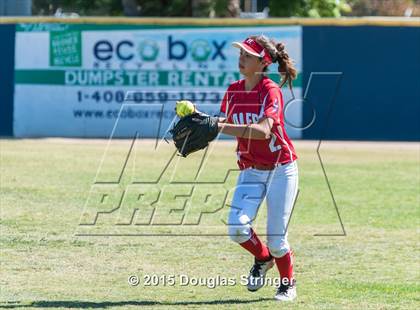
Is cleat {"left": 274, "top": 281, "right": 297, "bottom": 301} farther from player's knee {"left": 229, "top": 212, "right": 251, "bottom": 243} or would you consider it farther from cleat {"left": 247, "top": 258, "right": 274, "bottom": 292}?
player's knee {"left": 229, "top": 212, "right": 251, "bottom": 243}

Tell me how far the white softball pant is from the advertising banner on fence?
16.6 meters

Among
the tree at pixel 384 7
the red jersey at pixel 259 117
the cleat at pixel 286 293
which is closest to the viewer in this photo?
the red jersey at pixel 259 117

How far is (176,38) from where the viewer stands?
24.6 m

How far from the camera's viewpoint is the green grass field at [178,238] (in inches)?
311

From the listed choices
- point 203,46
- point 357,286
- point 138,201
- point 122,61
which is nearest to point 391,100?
point 203,46

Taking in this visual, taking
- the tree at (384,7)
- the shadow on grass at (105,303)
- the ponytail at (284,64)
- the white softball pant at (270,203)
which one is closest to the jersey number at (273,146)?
the white softball pant at (270,203)

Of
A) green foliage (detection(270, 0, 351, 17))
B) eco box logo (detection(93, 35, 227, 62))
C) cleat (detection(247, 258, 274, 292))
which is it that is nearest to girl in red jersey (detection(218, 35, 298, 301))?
cleat (detection(247, 258, 274, 292))

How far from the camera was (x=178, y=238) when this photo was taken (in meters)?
10.7

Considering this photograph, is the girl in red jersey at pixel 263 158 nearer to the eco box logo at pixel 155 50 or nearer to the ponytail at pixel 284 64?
the ponytail at pixel 284 64

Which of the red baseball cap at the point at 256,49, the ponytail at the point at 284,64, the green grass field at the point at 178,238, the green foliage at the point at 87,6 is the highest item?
the green foliage at the point at 87,6

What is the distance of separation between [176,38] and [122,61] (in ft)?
5.02

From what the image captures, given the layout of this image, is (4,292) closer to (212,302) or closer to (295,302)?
(212,302)

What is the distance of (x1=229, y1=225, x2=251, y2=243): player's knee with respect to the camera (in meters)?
7.61

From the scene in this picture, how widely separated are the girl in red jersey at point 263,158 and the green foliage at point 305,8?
22144mm
